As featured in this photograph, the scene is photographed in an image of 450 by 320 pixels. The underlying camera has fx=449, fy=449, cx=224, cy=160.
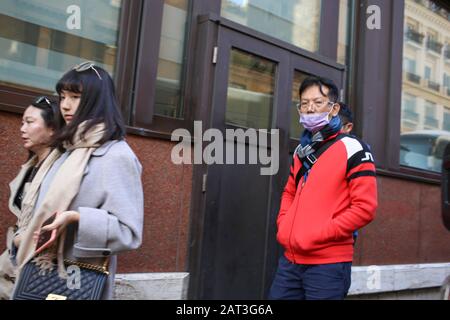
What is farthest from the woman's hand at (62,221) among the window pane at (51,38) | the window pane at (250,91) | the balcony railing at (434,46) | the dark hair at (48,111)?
the balcony railing at (434,46)

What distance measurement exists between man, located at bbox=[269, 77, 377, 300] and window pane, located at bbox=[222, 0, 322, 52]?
1943 millimetres

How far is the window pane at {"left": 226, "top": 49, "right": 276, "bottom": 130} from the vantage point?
4.01 metres

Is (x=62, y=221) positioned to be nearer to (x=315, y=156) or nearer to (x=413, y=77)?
(x=315, y=156)

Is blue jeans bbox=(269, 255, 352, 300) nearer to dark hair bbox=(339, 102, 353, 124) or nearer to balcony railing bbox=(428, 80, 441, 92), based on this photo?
dark hair bbox=(339, 102, 353, 124)

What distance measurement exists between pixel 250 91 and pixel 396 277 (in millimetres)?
2831

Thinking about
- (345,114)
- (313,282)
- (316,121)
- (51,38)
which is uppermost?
(51,38)

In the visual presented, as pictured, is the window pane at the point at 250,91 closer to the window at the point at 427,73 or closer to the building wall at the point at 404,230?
the building wall at the point at 404,230

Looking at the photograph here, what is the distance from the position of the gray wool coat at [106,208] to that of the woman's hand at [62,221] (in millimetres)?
25

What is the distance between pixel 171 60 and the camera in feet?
12.6

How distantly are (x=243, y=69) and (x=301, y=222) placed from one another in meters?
1.98

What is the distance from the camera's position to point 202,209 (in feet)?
12.0

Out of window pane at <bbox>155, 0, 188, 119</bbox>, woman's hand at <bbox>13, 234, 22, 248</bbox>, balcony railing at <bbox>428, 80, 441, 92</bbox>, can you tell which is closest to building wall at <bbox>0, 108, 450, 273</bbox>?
window pane at <bbox>155, 0, 188, 119</bbox>

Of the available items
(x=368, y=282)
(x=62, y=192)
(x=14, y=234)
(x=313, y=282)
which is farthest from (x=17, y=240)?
(x=368, y=282)

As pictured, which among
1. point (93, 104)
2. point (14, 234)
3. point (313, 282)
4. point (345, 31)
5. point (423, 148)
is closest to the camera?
point (93, 104)
